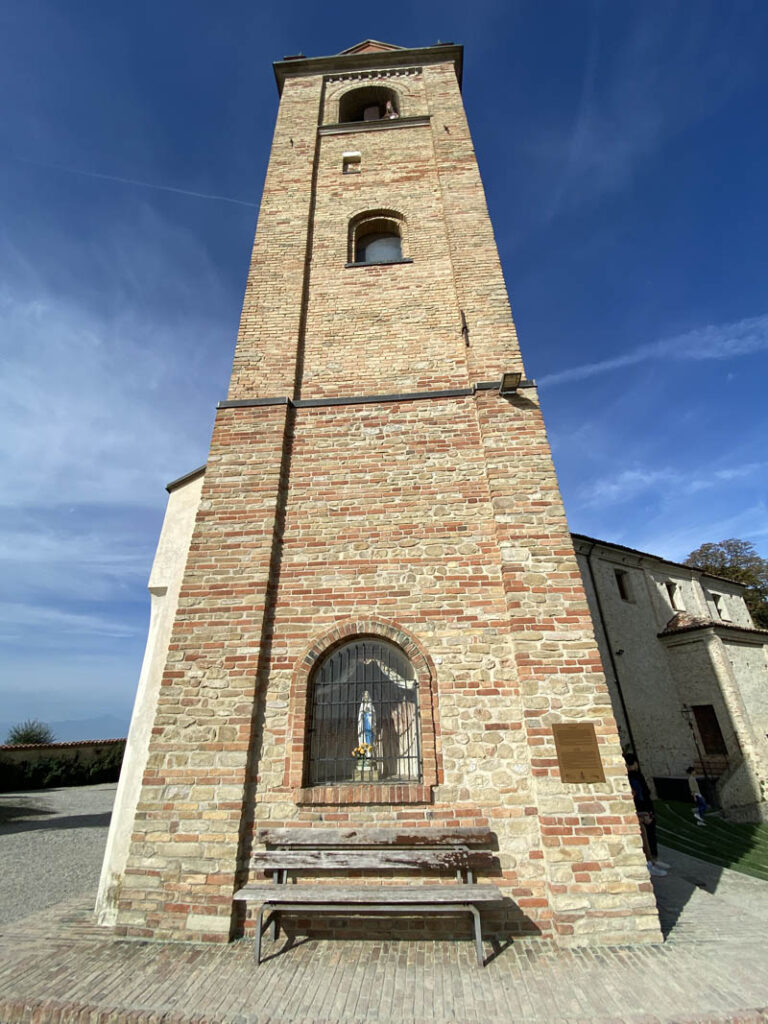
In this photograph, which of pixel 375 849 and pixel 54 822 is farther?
pixel 54 822

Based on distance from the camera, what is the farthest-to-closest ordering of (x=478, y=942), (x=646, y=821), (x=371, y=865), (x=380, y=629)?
(x=646, y=821) < (x=380, y=629) < (x=371, y=865) < (x=478, y=942)

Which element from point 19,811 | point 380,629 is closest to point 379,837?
point 380,629

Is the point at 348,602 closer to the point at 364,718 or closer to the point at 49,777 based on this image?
the point at 364,718

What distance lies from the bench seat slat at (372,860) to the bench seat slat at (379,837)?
7cm

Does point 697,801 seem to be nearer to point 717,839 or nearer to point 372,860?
point 717,839

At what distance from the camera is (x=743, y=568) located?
23125 mm

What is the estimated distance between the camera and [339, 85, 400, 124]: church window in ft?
36.9

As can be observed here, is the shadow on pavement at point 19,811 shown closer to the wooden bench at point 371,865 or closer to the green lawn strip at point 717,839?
the wooden bench at point 371,865

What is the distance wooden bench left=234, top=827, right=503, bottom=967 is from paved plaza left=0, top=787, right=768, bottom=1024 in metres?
0.29

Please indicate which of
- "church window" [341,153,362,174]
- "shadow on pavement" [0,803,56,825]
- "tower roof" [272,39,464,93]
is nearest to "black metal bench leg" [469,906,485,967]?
"church window" [341,153,362,174]

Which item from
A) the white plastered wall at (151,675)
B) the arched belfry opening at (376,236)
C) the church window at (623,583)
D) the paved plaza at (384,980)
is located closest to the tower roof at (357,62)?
the arched belfry opening at (376,236)

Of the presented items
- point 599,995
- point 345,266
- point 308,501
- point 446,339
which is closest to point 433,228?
point 345,266

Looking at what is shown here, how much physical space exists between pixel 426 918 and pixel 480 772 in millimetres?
1205

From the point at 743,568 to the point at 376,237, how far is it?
24176 mm
